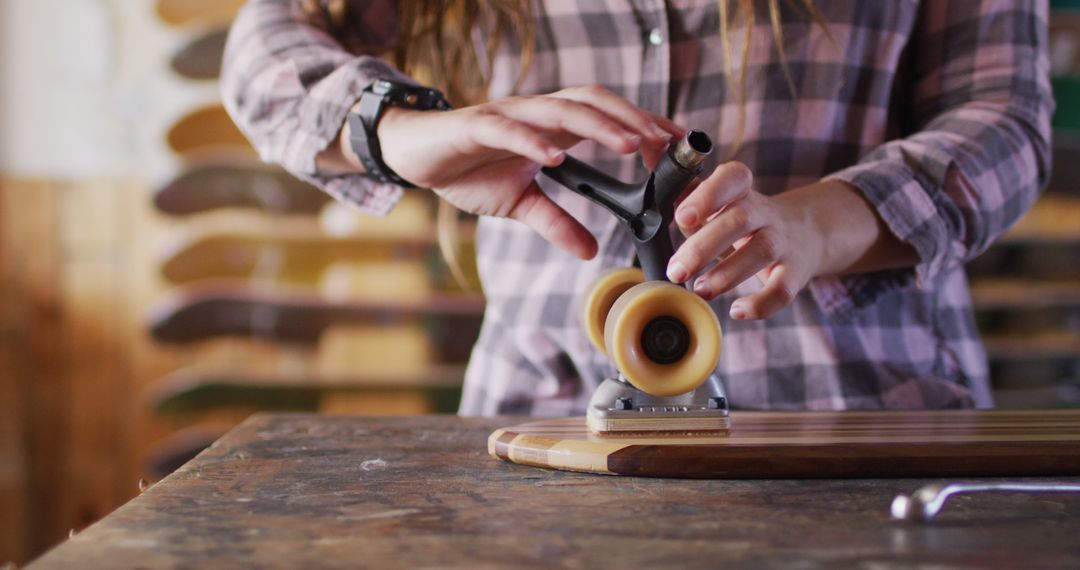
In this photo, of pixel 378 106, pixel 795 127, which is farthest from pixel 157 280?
pixel 795 127

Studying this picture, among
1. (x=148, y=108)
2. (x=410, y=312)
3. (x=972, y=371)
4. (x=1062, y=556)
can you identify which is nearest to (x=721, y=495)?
(x=1062, y=556)

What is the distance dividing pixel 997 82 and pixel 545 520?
0.75 metres

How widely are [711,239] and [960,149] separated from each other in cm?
35

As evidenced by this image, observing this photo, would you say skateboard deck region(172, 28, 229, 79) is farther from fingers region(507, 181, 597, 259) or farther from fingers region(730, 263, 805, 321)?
fingers region(730, 263, 805, 321)

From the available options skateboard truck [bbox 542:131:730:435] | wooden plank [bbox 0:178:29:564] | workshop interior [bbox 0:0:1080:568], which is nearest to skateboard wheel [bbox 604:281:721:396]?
skateboard truck [bbox 542:131:730:435]

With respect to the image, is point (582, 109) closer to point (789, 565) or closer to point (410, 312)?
point (789, 565)

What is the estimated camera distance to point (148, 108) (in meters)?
3.17

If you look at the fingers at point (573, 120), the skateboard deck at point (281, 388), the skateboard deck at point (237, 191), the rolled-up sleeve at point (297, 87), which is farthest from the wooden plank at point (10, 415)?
the fingers at point (573, 120)

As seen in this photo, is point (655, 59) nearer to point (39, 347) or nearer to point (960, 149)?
point (960, 149)

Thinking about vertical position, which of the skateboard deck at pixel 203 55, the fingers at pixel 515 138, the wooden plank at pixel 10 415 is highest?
the skateboard deck at pixel 203 55

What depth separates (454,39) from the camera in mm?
1193

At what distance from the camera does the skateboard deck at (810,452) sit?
0.71 metres

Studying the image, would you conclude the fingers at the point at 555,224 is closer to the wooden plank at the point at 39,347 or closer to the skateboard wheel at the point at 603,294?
the skateboard wheel at the point at 603,294

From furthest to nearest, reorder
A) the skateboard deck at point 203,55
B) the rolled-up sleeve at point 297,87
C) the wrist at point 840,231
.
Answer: the skateboard deck at point 203,55 < the rolled-up sleeve at point 297,87 < the wrist at point 840,231
